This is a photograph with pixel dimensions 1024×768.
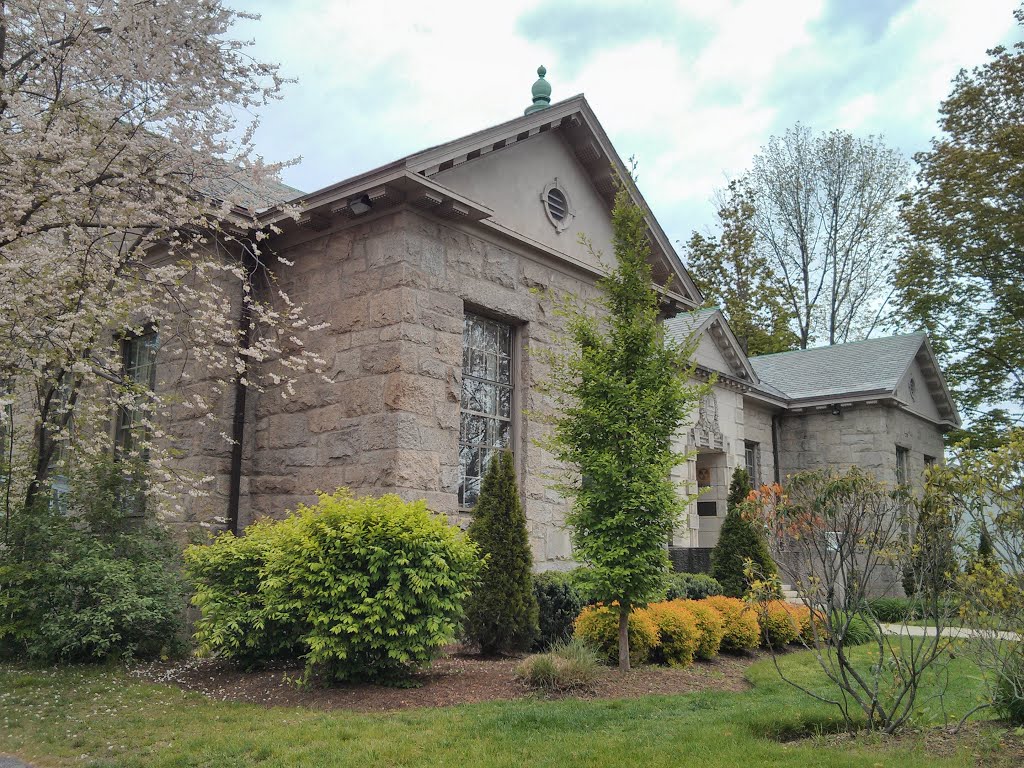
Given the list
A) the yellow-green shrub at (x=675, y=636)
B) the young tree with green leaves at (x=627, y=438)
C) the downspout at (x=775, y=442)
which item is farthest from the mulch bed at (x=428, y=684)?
the downspout at (x=775, y=442)

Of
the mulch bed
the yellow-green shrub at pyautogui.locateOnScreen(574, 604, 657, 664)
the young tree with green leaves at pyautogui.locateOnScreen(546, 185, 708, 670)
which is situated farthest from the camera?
the yellow-green shrub at pyautogui.locateOnScreen(574, 604, 657, 664)

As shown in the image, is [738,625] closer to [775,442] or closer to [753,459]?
[753,459]

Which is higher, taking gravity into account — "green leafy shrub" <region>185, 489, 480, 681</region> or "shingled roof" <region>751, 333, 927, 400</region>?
"shingled roof" <region>751, 333, 927, 400</region>

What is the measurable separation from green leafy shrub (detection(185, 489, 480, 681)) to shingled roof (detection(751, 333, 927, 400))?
47.4 ft

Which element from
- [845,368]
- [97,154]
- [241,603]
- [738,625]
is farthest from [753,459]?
[97,154]

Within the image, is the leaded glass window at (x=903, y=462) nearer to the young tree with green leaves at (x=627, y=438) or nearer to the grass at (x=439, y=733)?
the young tree with green leaves at (x=627, y=438)

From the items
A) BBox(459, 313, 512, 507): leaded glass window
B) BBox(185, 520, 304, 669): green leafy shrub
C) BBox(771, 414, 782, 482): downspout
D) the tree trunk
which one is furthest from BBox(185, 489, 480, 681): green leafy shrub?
BBox(771, 414, 782, 482): downspout

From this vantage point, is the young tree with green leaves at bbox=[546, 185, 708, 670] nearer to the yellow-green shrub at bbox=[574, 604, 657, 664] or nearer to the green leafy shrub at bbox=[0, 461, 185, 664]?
the yellow-green shrub at bbox=[574, 604, 657, 664]

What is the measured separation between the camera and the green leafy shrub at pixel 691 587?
35.8 feet

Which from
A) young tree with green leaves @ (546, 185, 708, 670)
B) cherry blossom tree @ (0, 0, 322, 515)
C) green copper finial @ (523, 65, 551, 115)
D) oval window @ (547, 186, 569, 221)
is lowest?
young tree with green leaves @ (546, 185, 708, 670)

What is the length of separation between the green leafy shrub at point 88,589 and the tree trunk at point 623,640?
462cm

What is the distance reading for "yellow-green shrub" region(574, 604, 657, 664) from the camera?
8.43 metres

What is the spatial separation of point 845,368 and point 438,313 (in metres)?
14.6

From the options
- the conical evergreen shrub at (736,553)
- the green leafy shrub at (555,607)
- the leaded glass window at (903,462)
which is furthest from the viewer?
the leaded glass window at (903,462)
